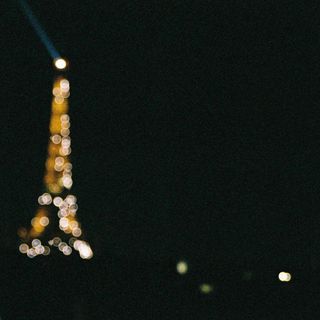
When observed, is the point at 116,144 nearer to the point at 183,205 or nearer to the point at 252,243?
the point at 183,205

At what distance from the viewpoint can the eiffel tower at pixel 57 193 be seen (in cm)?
426

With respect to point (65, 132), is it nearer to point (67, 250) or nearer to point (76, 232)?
point (76, 232)

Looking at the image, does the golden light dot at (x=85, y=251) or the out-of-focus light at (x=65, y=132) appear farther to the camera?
the out-of-focus light at (x=65, y=132)

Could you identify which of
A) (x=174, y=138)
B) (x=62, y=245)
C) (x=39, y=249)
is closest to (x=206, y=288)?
(x=174, y=138)

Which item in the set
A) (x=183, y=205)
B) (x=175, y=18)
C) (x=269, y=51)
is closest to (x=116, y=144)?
(x=183, y=205)

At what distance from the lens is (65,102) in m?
4.34

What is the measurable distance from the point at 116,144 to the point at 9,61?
44.2 inches

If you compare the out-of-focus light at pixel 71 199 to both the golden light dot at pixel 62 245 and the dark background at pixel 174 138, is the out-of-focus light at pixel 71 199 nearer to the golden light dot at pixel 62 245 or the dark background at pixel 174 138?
the dark background at pixel 174 138

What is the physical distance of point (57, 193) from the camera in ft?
14.3

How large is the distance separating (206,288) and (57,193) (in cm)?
179

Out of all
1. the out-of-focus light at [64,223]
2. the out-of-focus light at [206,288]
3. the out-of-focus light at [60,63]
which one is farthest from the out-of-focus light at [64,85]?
the out-of-focus light at [206,288]

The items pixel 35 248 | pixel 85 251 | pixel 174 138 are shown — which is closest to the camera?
pixel 85 251

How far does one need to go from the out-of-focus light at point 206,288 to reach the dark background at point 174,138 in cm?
4

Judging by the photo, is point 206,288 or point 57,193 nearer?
point 206,288
